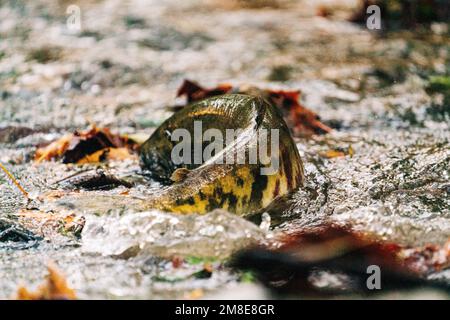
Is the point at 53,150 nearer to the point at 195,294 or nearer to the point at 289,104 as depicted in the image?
the point at 289,104

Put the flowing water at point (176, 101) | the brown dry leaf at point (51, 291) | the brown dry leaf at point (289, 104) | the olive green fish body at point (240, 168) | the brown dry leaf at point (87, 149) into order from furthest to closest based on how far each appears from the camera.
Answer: the brown dry leaf at point (289, 104), the brown dry leaf at point (87, 149), the olive green fish body at point (240, 168), the flowing water at point (176, 101), the brown dry leaf at point (51, 291)

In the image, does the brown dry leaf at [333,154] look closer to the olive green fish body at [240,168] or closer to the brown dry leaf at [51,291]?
the olive green fish body at [240,168]

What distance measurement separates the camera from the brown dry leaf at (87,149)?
3.86 meters

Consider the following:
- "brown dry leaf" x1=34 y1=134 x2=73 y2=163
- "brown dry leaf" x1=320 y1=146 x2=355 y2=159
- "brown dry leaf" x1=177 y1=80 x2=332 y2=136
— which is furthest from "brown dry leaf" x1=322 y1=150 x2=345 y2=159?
"brown dry leaf" x1=34 y1=134 x2=73 y2=163

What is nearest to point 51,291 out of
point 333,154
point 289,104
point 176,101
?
point 333,154

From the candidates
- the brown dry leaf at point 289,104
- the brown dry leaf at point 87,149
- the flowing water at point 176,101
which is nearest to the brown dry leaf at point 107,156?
the brown dry leaf at point 87,149

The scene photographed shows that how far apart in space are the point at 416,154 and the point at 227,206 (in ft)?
5.14

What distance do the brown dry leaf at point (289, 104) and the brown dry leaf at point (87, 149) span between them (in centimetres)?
113

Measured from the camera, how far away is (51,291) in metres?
2.09

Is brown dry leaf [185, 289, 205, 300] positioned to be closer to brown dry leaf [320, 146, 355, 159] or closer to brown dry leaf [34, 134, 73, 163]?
brown dry leaf [320, 146, 355, 159]

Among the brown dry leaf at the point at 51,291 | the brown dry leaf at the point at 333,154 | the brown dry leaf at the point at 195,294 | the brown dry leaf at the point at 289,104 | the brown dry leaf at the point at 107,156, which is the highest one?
the brown dry leaf at the point at 289,104

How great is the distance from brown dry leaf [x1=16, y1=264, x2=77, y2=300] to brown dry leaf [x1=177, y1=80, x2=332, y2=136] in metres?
2.53

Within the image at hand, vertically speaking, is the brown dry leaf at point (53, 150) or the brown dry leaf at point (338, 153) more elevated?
the brown dry leaf at point (53, 150)

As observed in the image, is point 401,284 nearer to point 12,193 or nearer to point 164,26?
point 12,193
